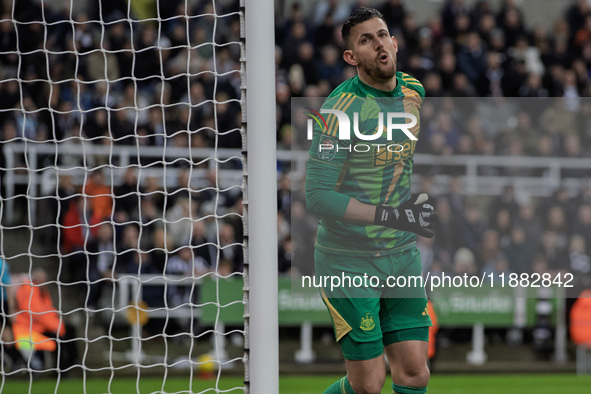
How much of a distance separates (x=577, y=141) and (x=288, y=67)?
367 cm

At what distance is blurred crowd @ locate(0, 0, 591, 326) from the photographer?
613 centimetres

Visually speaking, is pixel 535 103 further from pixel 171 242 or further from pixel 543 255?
pixel 171 242

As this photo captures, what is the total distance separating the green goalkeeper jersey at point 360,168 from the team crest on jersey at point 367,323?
1.09 ft

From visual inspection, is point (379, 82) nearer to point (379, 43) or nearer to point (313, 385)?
point (379, 43)

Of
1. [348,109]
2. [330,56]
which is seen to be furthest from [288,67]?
[348,109]

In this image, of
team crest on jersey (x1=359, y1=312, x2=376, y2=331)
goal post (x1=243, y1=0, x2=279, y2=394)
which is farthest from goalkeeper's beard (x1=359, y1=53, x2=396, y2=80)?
team crest on jersey (x1=359, y1=312, x2=376, y2=331)

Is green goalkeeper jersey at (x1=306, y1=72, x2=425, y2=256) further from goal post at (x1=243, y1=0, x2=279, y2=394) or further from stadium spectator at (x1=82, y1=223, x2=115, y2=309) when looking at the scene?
stadium spectator at (x1=82, y1=223, x2=115, y2=309)

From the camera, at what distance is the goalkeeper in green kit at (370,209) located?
3650 millimetres

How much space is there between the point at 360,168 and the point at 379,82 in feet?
1.44

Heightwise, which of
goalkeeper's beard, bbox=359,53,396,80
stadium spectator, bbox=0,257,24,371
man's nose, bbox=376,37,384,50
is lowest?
stadium spectator, bbox=0,257,24,371

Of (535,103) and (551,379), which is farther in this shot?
(535,103)

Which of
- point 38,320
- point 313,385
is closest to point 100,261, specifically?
point 38,320

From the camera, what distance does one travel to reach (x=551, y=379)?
297 inches

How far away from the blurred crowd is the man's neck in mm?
1729
